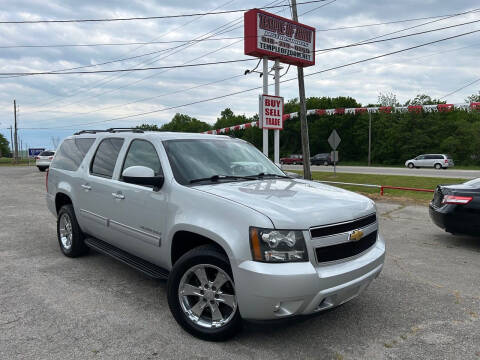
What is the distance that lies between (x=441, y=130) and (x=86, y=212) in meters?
59.9

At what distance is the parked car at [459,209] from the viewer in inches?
231

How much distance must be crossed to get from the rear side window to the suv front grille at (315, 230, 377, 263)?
3.61 m

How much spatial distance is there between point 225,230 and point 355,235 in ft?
3.53

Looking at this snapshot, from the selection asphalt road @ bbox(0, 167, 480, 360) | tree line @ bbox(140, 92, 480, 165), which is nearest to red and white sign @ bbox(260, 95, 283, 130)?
asphalt road @ bbox(0, 167, 480, 360)

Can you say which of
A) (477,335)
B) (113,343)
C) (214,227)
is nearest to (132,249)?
(113,343)

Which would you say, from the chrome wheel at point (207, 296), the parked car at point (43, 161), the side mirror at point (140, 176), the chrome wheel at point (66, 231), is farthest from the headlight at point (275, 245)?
the parked car at point (43, 161)

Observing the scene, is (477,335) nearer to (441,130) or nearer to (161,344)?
(161,344)

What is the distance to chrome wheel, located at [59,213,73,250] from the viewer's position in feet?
17.7

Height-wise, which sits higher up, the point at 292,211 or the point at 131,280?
the point at 292,211

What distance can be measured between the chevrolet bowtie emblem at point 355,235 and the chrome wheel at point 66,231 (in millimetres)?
3898

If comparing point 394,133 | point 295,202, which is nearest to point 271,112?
point 295,202

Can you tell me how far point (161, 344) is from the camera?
3.07 metres

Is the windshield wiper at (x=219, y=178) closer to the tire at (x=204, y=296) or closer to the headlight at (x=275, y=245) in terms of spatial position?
the tire at (x=204, y=296)

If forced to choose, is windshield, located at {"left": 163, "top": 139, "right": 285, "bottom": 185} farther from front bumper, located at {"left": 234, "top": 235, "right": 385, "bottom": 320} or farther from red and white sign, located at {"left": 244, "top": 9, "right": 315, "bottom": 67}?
red and white sign, located at {"left": 244, "top": 9, "right": 315, "bottom": 67}
